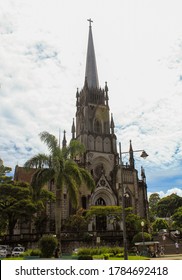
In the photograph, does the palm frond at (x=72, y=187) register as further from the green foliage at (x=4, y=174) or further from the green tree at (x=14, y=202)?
the green foliage at (x=4, y=174)

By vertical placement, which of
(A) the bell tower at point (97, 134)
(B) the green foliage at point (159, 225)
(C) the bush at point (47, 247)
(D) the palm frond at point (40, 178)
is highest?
(A) the bell tower at point (97, 134)

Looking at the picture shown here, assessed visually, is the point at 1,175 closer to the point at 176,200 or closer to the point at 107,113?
the point at 107,113

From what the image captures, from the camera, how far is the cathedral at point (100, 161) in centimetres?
5666

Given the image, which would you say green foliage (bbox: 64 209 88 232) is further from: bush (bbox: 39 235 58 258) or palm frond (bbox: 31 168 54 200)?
bush (bbox: 39 235 58 258)

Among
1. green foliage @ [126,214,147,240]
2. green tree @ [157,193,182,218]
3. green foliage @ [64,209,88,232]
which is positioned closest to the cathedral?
green foliage @ [64,209,88,232]

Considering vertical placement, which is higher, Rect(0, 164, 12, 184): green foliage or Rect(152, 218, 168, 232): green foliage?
Rect(0, 164, 12, 184): green foliage

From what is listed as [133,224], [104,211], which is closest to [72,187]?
[104,211]

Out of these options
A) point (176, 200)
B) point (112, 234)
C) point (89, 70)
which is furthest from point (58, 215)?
point (176, 200)

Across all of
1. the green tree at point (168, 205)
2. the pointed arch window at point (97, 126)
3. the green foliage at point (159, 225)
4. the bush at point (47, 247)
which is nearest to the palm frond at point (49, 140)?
the bush at point (47, 247)

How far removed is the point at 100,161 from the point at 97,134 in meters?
5.75

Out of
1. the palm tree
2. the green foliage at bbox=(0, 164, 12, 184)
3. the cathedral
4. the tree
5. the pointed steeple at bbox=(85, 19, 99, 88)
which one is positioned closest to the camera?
the palm tree

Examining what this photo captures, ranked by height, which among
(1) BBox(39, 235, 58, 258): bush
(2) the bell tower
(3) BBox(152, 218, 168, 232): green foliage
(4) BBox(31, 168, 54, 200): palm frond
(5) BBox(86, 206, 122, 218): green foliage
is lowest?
(3) BBox(152, 218, 168, 232): green foliage

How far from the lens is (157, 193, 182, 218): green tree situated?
318 feet
